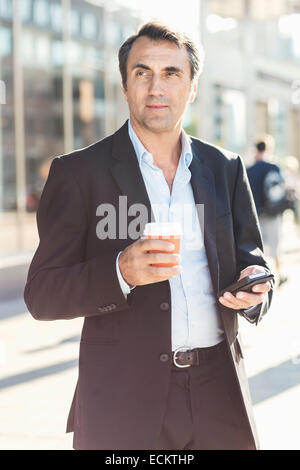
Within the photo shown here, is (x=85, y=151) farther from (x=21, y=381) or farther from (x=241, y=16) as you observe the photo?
(x=241, y=16)

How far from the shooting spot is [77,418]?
249cm

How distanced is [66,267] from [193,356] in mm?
470

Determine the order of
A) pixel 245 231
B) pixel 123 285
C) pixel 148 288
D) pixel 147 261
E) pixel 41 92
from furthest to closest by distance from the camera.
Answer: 1. pixel 41 92
2. pixel 245 231
3. pixel 148 288
4. pixel 123 285
5. pixel 147 261

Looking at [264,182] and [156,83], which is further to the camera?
[264,182]

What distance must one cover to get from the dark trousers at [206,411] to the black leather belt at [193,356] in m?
0.01

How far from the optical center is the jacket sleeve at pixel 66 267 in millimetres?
2314

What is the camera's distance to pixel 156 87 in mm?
2525

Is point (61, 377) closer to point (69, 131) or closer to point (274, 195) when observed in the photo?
point (274, 195)

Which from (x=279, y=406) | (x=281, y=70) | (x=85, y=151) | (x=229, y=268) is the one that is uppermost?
(x=281, y=70)

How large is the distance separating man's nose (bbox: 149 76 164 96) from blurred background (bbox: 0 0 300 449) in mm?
213

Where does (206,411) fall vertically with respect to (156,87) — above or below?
below

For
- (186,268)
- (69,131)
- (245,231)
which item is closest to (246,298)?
(186,268)

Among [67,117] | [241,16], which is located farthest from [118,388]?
[241,16]

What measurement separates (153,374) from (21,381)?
4.04 meters
